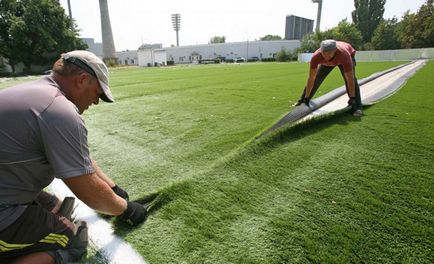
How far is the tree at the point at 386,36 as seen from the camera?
47.7 metres

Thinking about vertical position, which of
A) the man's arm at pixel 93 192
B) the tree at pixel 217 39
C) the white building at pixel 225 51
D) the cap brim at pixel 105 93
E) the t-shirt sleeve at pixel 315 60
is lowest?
the man's arm at pixel 93 192

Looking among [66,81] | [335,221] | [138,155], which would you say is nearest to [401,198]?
[335,221]

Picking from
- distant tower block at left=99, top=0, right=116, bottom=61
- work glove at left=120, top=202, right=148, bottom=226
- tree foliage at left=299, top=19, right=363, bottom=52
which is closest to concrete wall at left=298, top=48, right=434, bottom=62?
tree foliage at left=299, top=19, right=363, bottom=52

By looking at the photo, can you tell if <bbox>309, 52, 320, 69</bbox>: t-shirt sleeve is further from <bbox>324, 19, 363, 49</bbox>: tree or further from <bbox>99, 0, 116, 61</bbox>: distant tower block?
<bbox>99, 0, 116, 61</bbox>: distant tower block

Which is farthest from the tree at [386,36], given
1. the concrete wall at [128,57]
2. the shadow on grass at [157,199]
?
the shadow on grass at [157,199]

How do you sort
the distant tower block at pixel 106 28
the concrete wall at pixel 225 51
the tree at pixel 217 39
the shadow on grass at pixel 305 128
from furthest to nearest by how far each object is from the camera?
the tree at pixel 217 39 → the concrete wall at pixel 225 51 → the distant tower block at pixel 106 28 → the shadow on grass at pixel 305 128

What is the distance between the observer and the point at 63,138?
1224 millimetres

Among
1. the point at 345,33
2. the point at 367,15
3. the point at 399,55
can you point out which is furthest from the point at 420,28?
the point at 399,55

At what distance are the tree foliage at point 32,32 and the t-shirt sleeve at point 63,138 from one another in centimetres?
3522

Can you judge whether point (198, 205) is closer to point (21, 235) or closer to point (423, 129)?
point (21, 235)

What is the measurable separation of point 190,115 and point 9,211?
395 cm

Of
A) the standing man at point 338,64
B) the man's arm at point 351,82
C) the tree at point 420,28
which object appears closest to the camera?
the standing man at point 338,64

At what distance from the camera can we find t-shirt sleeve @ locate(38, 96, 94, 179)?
121 centimetres

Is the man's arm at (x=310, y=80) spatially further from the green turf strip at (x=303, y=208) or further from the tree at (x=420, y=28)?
the tree at (x=420, y=28)
